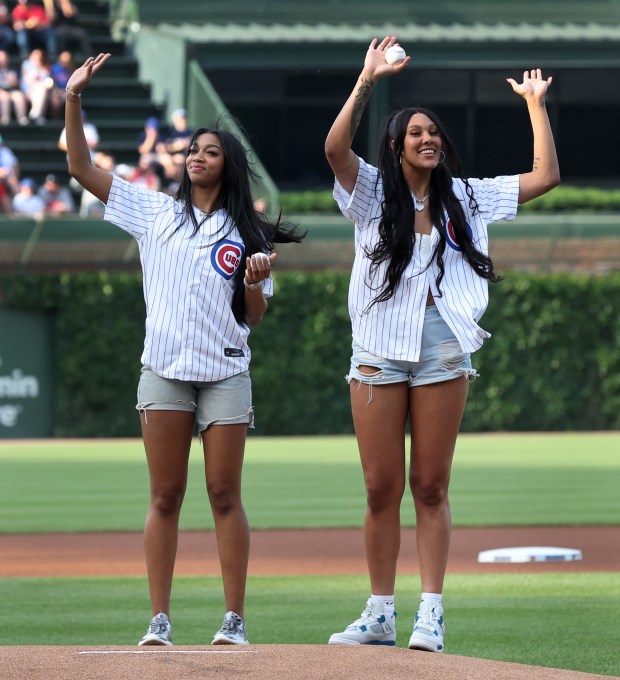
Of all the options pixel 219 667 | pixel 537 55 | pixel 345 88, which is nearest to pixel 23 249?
pixel 345 88

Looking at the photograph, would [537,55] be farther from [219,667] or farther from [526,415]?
[219,667]

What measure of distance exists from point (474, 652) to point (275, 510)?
6.65 meters

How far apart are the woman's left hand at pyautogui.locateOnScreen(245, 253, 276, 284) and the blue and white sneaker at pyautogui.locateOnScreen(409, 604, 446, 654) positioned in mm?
1459

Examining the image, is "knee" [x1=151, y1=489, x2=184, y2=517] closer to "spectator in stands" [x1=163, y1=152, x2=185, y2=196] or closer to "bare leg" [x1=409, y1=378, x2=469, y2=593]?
"bare leg" [x1=409, y1=378, x2=469, y2=593]

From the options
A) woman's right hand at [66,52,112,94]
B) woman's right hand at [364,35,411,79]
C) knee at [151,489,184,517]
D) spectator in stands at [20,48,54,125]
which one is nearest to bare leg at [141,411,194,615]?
knee at [151,489,184,517]

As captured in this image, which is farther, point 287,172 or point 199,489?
point 287,172

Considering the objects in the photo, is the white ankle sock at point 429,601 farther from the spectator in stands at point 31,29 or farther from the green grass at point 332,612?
the spectator in stands at point 31,29

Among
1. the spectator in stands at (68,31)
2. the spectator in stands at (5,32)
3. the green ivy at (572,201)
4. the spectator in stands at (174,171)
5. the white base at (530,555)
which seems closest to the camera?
the white base at (530,555)

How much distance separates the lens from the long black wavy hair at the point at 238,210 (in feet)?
19.9

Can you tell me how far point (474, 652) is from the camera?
6117mm

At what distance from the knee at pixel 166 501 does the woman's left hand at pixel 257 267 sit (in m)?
0.92

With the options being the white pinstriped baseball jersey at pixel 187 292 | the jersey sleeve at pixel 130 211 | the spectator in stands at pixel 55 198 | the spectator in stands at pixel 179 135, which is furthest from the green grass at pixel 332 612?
the spectator in stands at pixel 179 135

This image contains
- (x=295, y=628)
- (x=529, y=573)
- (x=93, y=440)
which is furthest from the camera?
(x=93, y=440)

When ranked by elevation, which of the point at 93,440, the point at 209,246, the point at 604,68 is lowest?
the point at 93,440
